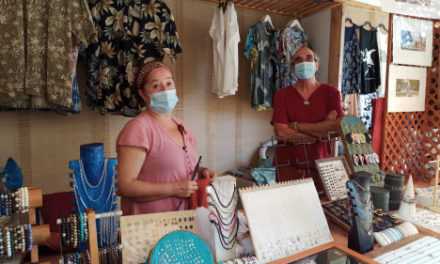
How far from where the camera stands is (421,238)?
120 cm

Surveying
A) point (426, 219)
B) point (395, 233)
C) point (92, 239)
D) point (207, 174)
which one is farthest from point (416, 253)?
point (92, 239)

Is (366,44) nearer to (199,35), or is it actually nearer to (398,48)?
(398,48)

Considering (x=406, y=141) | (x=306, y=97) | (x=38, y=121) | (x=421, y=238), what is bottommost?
(x=421, y=238)

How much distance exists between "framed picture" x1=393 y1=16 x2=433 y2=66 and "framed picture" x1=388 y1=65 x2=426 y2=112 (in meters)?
0.08

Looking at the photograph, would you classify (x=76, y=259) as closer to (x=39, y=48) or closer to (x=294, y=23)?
(x=39, y=48)

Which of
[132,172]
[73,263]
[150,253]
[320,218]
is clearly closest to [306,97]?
[320,218]

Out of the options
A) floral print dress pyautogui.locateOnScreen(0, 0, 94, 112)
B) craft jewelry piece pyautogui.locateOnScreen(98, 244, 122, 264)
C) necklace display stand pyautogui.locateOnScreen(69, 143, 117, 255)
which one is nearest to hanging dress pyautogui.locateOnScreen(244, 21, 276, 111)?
floral print dress pyautogui.locateOnScreen(0, 0, 94, 112)

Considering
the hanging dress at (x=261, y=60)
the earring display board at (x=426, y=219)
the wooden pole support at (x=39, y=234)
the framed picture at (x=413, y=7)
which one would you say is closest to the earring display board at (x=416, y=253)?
the earring display board at (x=426, y=219)

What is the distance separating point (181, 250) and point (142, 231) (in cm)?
13

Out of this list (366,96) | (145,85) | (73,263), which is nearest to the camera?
(73,263)

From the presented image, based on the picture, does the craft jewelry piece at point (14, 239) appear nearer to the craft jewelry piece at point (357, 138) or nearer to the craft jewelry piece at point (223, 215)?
the craft jewelry piece at point (223, 215)

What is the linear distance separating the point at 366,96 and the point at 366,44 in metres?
0.70

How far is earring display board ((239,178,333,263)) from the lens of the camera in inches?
39.3

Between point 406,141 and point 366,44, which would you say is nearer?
point 406,141
